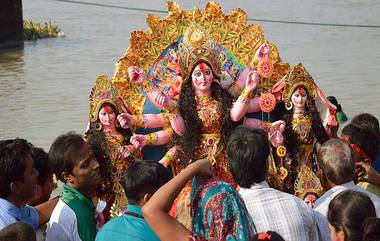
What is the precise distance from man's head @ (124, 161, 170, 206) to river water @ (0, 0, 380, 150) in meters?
8.75

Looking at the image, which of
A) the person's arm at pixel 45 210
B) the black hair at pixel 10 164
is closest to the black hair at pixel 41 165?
the person's arm at pixel 45 210

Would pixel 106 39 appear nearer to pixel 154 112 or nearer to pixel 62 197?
pixel 154 112

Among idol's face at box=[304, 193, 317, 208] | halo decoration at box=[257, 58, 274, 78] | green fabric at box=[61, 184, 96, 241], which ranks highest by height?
halo decoration at box=[257, 58, 274, 78]

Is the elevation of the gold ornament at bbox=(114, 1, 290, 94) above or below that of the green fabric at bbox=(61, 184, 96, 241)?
above

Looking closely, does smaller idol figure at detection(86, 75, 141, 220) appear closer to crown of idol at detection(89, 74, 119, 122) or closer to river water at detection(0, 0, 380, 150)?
crown of idol at detection(89, 74, 119, 122)

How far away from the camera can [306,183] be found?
5.25 m

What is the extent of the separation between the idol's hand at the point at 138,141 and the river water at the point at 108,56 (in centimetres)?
674

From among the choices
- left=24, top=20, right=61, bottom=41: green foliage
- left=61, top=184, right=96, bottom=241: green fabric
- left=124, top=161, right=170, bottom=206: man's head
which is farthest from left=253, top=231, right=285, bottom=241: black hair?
left=24, top=20, right=61, bottom=41: green foliage

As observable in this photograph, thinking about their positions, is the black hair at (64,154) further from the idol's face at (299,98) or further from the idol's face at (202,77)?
the idol's face at (299,98)

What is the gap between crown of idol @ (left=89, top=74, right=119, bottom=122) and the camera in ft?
17.5

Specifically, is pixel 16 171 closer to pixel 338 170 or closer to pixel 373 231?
pixel 338 170

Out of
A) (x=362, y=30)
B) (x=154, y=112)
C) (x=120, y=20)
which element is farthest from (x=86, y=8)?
(x=154, y=112)

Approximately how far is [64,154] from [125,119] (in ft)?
5.00

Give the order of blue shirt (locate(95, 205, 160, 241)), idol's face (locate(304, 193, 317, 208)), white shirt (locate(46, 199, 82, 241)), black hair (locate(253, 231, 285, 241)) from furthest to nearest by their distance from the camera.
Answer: idol's face (locate(304, 193, 317, 208)) → white shirt (locate(46, 199, 82, 241)) → blue shirt (locate(95, 205, 160, 241)) → black hair (locate(253, 231, 285, 241))
